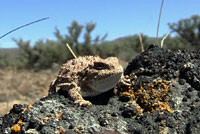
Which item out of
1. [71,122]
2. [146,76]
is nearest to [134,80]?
[146,76]

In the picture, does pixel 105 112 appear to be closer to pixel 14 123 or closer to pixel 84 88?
pixel 84 88

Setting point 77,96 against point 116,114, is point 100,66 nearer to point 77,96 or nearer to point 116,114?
point 77,96

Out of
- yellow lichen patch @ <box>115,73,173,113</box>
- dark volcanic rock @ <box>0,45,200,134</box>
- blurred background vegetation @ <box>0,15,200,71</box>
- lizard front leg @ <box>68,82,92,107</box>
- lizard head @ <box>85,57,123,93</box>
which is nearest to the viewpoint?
dark volcanic rock @ <box>0,45,200,134</box>

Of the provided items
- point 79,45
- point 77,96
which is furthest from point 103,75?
point 79,45

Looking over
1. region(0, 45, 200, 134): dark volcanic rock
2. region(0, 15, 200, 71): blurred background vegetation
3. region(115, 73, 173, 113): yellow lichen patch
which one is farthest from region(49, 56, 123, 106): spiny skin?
region(0, 15, 200, 71): blurred background vegetation

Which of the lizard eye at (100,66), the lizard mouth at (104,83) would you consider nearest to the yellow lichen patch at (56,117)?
the lizard mouth at (104,83)

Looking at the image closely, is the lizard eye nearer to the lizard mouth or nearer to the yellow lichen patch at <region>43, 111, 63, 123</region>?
the lizard mouth

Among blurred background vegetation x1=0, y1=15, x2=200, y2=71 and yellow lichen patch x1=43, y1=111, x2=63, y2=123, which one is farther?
blurred background vegetation x1=0, y1=15, x2=200, y2=71

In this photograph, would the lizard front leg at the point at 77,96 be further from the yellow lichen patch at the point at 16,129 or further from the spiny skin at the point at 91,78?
the yellow lichen patch at the point at 16,129
